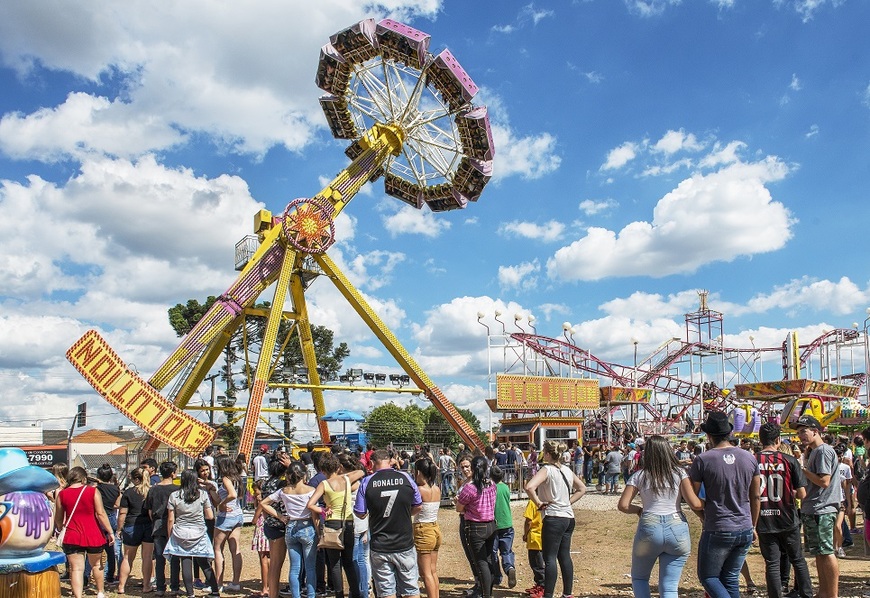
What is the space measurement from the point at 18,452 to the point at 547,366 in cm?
3884

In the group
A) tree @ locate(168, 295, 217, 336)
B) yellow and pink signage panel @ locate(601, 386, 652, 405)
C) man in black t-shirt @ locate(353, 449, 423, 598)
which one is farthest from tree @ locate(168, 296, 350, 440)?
man in black t-shirt @ locate(353, 449, 423, 598)

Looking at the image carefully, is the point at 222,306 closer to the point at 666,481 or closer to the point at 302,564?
the point at 302,564

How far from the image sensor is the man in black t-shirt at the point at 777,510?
6.86 meters

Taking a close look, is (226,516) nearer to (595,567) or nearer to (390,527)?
(390,527)

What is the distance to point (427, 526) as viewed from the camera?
765 cm

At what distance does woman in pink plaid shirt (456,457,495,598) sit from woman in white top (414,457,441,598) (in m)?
0.63

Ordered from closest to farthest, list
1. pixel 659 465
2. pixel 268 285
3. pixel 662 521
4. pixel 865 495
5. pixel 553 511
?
1. pixel 662 521
2. pixel 659 465
3. pixel 865 495
4. pixel 553 511
5. pixel 268 285

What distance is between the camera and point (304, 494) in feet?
26.3

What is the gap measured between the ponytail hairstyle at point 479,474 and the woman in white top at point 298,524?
181cm

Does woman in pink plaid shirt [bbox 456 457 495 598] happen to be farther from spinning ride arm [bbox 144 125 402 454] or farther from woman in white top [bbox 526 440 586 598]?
spinning ride arm [bbox 144 125 402 454]

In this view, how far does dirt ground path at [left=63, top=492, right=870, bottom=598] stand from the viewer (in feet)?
29.7

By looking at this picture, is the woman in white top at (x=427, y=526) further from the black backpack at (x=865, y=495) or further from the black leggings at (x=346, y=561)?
the black backpack at (x=865, y=495)

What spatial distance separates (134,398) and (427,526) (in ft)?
49.9

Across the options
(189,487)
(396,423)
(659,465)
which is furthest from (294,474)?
(396,423)
